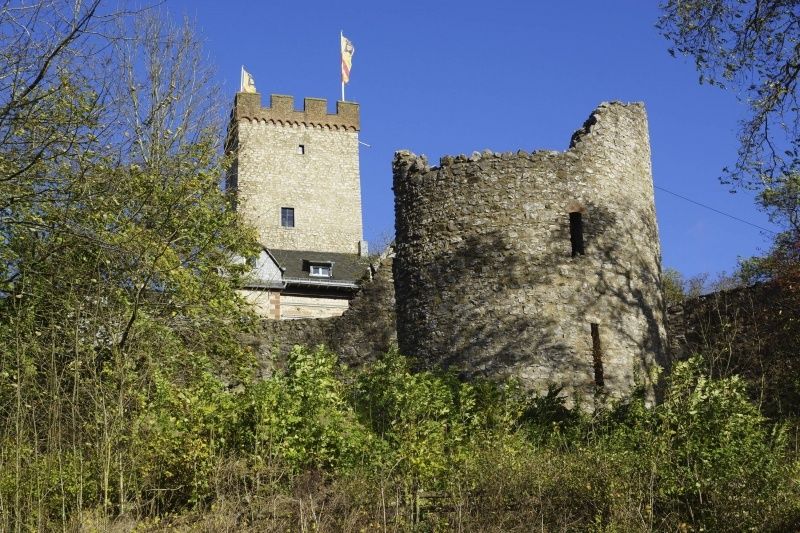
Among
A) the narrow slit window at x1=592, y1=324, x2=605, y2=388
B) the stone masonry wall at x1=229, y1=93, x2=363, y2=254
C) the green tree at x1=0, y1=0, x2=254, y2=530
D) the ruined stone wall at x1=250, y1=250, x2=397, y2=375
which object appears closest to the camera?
the green tree at x1=0, y1=0, x2=254, y2=530

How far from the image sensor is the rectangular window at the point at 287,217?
42500 mm

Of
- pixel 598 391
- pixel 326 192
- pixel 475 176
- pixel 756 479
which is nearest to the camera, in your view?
pixel 756 479

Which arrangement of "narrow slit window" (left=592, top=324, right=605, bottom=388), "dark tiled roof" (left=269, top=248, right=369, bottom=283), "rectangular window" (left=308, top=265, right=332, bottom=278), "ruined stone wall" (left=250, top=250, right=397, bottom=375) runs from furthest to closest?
1. "rectangular window" (left=308, top=265, right=332, bottom=278)
2. "dark tiled roof" (left=269, top=248, right=369, bottom=283)
3. "ruined stone wall" (left=250, top=250, right=397, bottom=375)
4. "narrow slit window" (left=592, top=324, right=605, bottom=388)

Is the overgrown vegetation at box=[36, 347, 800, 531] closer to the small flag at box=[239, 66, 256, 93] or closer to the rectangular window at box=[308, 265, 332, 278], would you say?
the rectangular window at box=[308, 265, 332, 278]

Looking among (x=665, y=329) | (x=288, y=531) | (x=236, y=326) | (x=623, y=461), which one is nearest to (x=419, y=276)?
(x=236, y=326)

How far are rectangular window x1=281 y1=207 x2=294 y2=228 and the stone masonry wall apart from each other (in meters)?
0.15

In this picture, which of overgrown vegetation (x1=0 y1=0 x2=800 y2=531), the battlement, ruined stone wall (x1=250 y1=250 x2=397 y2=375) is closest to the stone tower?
the battlement

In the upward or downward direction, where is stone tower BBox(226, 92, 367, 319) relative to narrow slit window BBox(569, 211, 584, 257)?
upward

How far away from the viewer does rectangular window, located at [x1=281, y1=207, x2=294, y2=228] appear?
42500mm

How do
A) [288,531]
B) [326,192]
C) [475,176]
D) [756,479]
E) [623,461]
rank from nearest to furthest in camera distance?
1. [288,531]
2. [756,479]
3. [623,461]
4. [475,176]
5. [326,192]

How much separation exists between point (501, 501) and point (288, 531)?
73.7 inches

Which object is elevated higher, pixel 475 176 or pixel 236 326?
pixel 475 176

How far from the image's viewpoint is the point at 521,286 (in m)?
13.3

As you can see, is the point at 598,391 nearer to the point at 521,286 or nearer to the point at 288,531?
the point at 521,286
